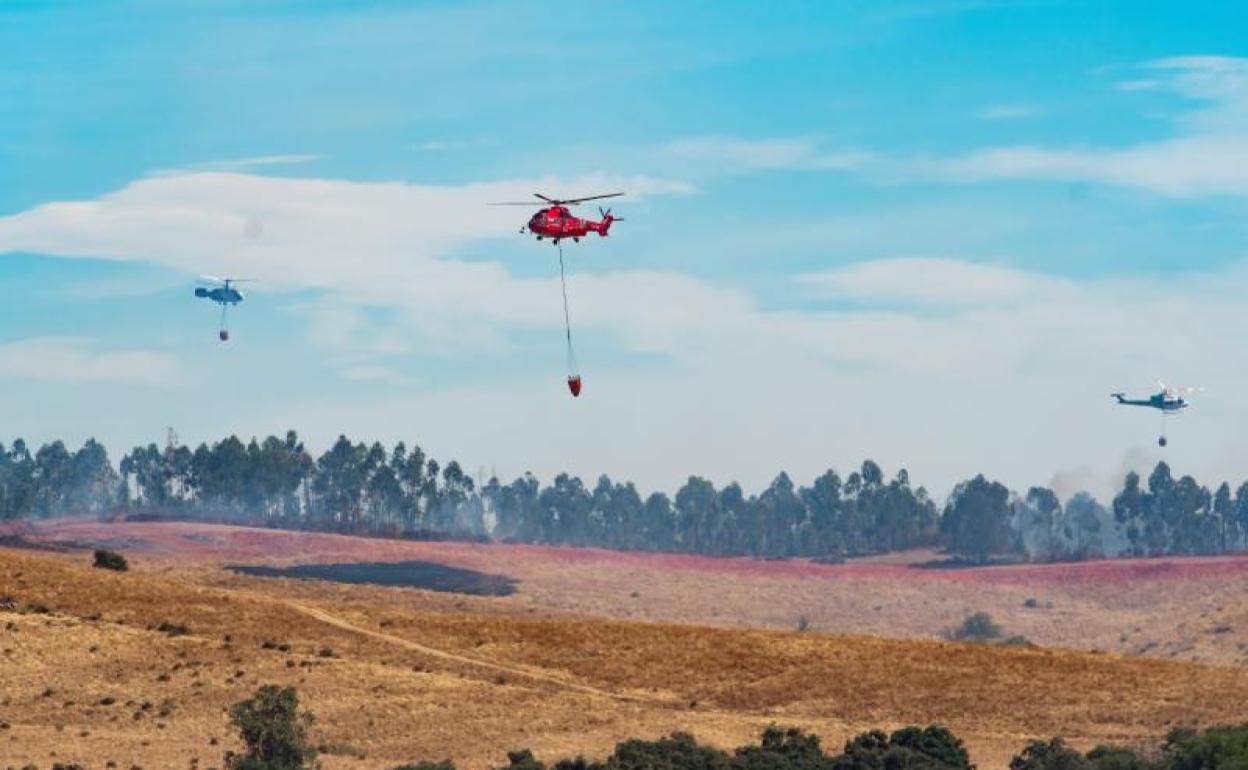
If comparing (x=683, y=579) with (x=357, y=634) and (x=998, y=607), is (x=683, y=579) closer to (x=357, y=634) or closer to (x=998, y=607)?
(x=998, y=607)

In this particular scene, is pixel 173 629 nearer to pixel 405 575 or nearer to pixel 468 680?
pixel 468 680

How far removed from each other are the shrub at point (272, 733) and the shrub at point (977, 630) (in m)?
70.6

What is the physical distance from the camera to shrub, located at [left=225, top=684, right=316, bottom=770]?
222ft

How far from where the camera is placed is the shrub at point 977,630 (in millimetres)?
134750

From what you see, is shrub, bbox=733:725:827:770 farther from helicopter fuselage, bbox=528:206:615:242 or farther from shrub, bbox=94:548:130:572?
shrub, bbox=94:548:130:572

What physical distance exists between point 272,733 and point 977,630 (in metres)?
76.9

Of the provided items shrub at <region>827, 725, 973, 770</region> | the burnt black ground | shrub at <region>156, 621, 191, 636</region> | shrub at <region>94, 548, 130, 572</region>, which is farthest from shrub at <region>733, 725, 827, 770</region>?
the burnt black ground

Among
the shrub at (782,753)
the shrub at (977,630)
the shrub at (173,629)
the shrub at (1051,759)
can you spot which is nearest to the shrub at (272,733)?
the shrub at (782,753)

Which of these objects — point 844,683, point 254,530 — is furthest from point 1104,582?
point 844,683

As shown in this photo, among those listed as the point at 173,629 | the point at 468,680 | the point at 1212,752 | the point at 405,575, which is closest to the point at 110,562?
the point at 173,629

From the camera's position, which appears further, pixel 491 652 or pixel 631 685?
pixel 491 652

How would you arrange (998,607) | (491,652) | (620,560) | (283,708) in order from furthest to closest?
(620,560) < (998,607) < (491,652) < (283,708)

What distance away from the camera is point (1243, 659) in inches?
4560

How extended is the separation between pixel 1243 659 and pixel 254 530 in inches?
3376
